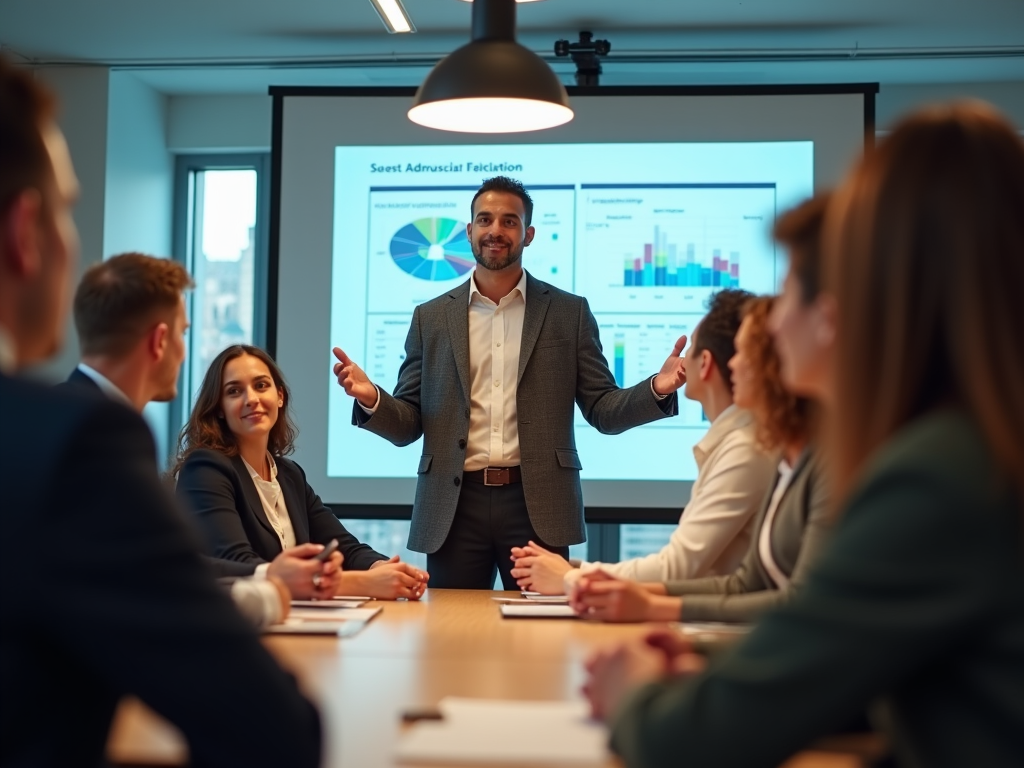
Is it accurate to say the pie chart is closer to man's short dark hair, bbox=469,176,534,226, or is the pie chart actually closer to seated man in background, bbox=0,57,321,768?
man's short dark hair, bbox=469,176,534,226

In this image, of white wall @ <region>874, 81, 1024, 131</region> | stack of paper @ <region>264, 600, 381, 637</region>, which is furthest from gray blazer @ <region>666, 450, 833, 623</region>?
white wall @ <region>874, 81, 1024, 131</region>

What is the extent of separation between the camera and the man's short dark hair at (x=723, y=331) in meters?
2.74

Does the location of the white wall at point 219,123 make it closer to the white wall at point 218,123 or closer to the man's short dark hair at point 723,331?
the white wall at point 218,123

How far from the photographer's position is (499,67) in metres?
2.83

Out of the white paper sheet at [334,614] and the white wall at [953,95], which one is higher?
the white wall at [953,95]

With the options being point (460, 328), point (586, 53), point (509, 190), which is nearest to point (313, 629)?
point (460, 328)

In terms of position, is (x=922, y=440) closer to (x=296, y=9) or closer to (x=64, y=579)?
(x=64, y=579)

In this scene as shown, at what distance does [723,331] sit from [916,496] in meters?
1.92

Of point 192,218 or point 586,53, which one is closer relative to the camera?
point 586,53

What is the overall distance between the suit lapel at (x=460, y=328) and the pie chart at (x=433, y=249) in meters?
1.24

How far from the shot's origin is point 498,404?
386 cm

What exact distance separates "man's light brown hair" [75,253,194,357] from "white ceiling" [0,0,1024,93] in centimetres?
301

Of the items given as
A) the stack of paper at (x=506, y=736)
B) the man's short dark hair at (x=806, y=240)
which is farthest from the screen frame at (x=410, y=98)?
the man's short dark hair at (x=806, y=240)

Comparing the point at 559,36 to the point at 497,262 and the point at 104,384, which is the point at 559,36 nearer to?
the point at 497,262
